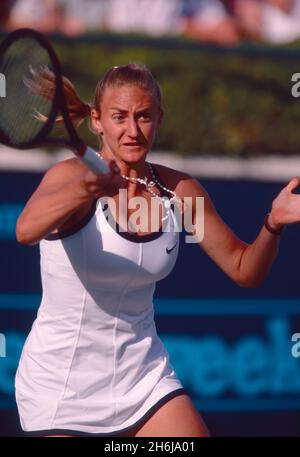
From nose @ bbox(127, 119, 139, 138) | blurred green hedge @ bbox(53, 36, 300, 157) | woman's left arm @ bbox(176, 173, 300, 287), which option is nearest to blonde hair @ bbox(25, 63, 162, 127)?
nose @ bbox(127, 119, 139, 138)

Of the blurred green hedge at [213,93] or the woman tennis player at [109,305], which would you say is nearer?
the woman tennis player at [109,305]

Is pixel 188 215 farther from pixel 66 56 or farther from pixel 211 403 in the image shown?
pixel 66 56

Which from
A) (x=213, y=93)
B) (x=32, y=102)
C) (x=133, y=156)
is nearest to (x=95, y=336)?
(x=133, y=156)

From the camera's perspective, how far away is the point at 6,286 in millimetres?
5098

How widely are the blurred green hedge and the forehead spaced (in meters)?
2.45

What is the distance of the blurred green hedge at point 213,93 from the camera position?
5.84m

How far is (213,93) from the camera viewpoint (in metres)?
6.00

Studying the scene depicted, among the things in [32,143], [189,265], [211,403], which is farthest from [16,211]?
[32,143]

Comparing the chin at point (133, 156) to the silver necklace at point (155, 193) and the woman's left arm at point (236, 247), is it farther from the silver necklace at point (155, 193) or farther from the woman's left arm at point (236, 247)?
the woman's left arm at point (236, 247)

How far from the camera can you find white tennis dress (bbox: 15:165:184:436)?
A: 320cm

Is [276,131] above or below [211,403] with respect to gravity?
above

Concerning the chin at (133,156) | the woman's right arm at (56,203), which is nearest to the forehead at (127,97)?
the chin at (133,156)

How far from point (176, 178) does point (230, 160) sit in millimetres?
2021

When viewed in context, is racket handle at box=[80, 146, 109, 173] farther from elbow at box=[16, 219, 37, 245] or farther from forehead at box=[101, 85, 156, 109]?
forehead at box=[101, 85, 156, 109]
